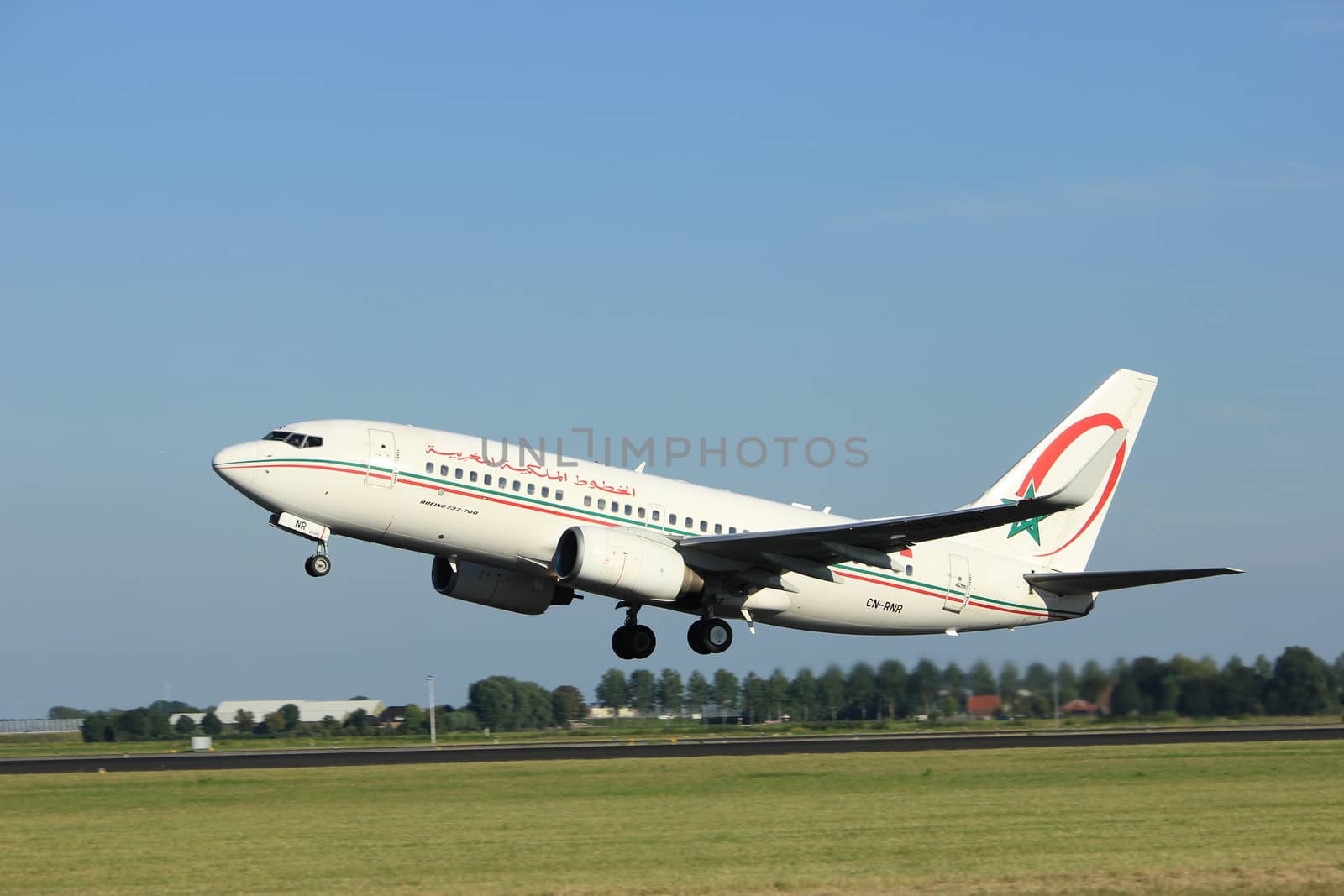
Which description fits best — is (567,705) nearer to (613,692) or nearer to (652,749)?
(613,692)

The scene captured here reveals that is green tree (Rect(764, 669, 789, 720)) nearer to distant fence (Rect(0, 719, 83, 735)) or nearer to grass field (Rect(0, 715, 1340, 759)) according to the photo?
Answer: grass field (Rect(0, 715, 1340, 759))

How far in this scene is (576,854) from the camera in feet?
68.0

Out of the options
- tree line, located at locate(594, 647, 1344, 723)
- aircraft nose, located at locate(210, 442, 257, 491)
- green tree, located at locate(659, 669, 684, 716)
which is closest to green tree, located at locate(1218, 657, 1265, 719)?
tree line, located at locate(594, 647, 1344, 723)

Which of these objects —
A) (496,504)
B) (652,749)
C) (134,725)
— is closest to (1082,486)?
(496,504)

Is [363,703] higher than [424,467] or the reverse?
the reverse

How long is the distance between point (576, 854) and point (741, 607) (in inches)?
768

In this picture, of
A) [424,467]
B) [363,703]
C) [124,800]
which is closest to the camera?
[124,800]

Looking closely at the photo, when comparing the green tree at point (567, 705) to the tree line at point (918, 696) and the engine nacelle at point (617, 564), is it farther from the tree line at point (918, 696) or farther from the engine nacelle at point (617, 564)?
the engine nacelle at point (617, 564)

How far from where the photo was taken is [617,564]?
35938 millimetres

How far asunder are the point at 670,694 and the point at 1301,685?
22244 mm

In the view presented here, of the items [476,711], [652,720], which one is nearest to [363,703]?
[476,711]

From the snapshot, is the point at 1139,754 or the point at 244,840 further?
the point at 1139,754

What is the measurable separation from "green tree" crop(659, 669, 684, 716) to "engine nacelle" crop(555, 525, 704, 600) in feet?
60.9

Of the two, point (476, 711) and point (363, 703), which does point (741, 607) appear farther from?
point (363, 703)
